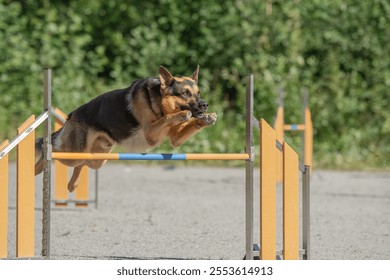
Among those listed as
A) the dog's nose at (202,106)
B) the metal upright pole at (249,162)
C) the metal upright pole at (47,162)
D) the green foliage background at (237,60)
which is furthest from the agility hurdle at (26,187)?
the green foliage background at (237,60)

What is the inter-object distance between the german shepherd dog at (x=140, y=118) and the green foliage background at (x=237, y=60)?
28.1 ft

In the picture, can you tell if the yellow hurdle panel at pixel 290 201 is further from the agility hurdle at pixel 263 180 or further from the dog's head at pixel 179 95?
the dog's head at pixel 179 95

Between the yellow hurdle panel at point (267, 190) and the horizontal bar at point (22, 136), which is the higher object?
the horizontal bar at point (22, 136)

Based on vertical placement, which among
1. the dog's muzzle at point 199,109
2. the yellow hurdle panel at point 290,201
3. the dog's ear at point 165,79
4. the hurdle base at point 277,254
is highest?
the dog's ear at point 165,79

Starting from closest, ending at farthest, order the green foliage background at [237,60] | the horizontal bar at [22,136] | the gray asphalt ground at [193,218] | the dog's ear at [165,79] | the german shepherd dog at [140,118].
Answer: the horizontal bar at [22,136] → the german shepherd dog at [140,118] → the dog's ear at [165,79] → the gray asphalt ground at [193,218] → the green foliage background at [237,60]

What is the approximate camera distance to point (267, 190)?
18.3ft

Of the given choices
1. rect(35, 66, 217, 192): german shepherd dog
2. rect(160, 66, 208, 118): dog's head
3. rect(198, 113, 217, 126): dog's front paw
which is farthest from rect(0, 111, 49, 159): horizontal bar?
rect(198, 113, 217, 126): dog's front paw

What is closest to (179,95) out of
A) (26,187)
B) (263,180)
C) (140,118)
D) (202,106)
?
(202,106)

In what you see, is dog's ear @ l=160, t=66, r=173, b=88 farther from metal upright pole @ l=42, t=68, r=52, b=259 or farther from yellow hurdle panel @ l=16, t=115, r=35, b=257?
yellow hurdle panel @ l=16, t=115, r=35, b=257

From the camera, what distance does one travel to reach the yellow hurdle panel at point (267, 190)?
18.2 feet

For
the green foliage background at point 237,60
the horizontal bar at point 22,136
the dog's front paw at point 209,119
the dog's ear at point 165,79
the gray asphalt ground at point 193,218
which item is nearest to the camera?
the horizontal bar at point 22,136

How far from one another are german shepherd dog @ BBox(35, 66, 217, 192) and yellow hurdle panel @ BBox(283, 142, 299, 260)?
1.82 ft

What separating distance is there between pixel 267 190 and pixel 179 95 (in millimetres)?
842

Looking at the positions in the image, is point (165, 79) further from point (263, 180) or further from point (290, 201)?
point (290, 201)
